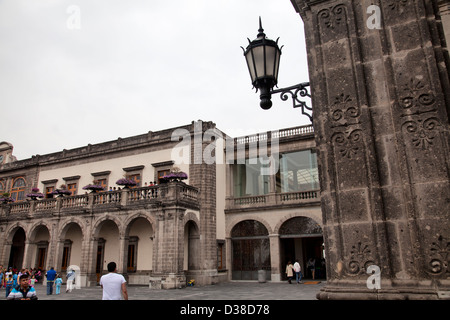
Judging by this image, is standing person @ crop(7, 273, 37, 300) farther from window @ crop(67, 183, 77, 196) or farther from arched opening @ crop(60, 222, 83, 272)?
window @ crop(67, 183, 77, 196)

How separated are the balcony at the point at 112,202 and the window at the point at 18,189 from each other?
2909 mm

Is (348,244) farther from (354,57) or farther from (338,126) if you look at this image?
(354,57)

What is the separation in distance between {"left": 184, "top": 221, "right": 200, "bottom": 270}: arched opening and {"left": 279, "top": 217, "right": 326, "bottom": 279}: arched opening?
5373 mm

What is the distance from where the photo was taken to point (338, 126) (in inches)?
142

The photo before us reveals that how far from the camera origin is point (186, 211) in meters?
19.4

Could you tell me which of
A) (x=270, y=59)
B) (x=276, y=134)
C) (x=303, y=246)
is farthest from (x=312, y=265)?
(x=270, y=59)

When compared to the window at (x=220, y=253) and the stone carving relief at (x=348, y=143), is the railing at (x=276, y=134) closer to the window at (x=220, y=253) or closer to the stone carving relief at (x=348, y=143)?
the window at (x=220, y=253)

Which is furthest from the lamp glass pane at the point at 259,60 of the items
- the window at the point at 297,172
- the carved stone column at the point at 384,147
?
the window at the point at 297,172

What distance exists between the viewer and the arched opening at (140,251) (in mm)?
20984

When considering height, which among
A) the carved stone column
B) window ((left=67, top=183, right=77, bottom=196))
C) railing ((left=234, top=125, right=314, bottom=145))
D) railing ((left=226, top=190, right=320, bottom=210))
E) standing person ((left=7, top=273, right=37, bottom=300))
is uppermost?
railing ((left=234, top=125, right=314, bottom=145))

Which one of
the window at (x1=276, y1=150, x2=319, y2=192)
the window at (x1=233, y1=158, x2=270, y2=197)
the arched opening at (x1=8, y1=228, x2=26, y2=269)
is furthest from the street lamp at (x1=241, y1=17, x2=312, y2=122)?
the arched opening at (x1=8, y1=228, x2=26, y2=269)

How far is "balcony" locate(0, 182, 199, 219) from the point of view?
62.1 ft

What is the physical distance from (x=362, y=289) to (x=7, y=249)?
91.3 feet
